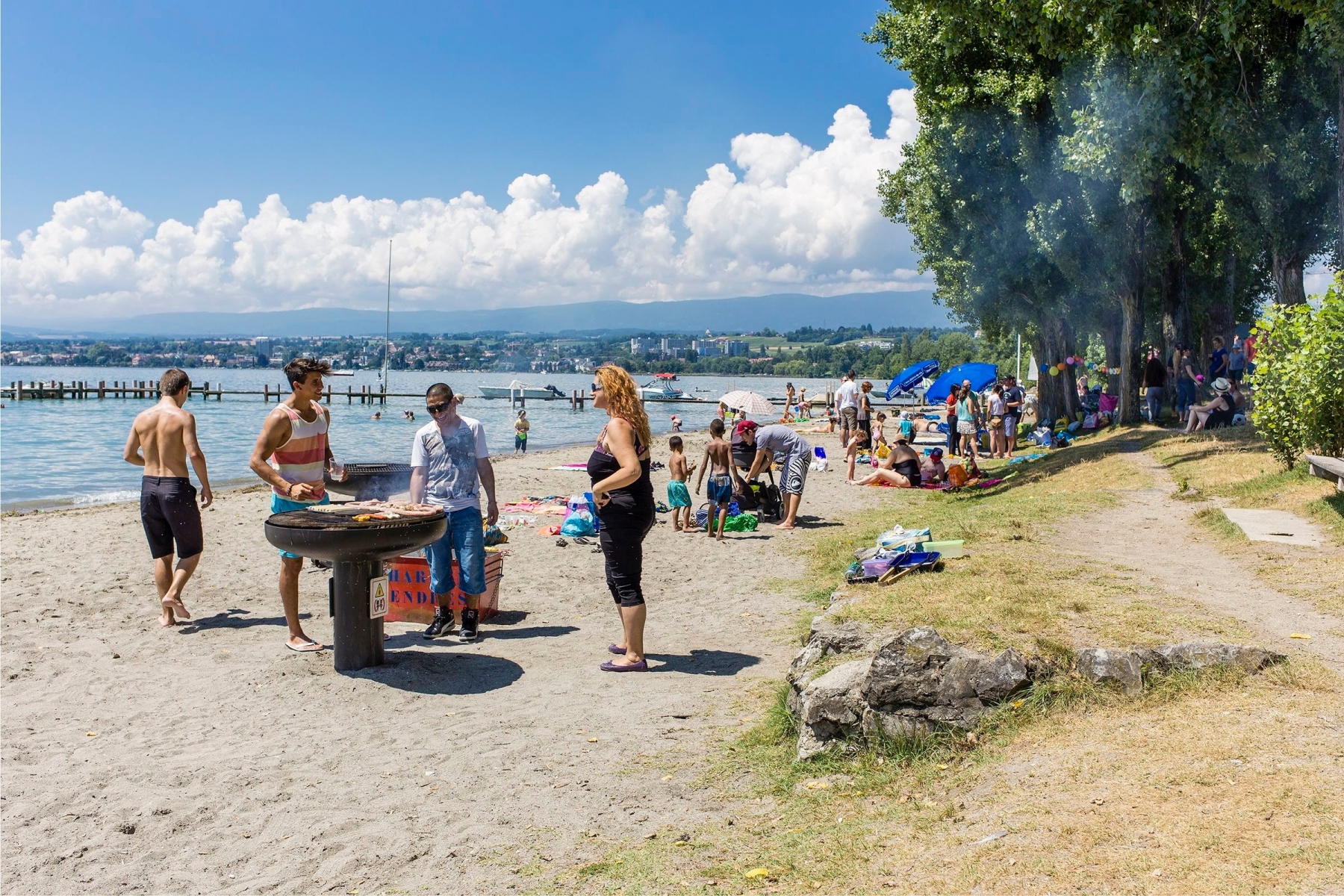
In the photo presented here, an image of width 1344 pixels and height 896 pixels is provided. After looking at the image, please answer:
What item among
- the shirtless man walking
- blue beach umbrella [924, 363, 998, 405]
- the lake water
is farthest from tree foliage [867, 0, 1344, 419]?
the lake water

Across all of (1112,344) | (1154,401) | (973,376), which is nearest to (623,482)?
(1154,401)

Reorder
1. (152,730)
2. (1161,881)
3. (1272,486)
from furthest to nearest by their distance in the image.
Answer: (1272,486) → (152,730) → (1161,881)

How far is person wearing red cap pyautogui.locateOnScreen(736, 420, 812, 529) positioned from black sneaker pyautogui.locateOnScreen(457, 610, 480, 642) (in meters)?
6.33

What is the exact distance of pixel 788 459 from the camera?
43.2 feet

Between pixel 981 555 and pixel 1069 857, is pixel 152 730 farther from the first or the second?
pixel 981 555

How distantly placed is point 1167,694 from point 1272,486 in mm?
7527

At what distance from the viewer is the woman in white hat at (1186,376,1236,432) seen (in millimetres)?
17672

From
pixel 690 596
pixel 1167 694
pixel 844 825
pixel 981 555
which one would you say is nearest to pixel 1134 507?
pixel 981 555

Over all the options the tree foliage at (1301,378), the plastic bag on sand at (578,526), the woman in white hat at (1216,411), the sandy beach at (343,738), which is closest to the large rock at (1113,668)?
the sandy beach at (343,738)

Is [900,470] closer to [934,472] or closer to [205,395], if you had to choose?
[934,472]

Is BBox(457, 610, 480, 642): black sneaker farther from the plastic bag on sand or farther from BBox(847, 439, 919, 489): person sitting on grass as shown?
BBox(847, 439, 919, 489): person sitting on grass

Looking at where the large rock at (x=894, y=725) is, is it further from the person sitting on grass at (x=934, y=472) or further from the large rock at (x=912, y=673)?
the person sitting on grass at (x=934, y=472)

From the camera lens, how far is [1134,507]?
36.1 ft

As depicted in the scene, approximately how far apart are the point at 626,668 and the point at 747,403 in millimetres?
21399
